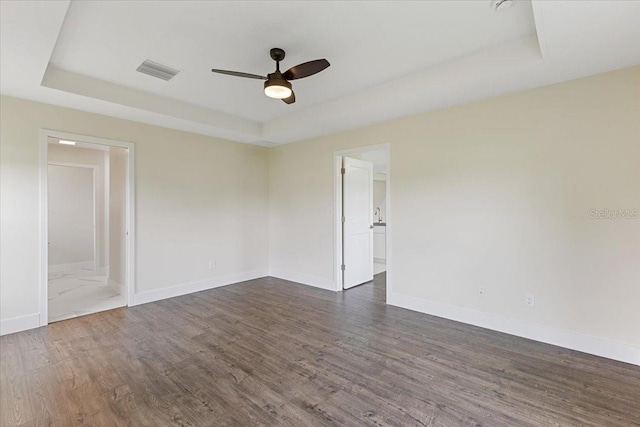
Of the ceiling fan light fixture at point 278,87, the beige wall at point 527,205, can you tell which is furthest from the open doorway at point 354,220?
the ceiling fan light fixture at point 278,87

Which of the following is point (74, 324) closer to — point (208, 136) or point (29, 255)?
point (29, 255)

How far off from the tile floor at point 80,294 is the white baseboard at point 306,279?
260 cm

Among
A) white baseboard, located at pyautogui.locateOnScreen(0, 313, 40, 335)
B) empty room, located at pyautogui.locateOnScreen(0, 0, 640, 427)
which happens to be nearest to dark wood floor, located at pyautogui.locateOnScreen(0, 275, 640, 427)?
empty room, located at pyautogui.locateOnScreen(0, 0, 640, 427)

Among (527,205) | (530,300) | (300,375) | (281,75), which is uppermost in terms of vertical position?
(281,75)

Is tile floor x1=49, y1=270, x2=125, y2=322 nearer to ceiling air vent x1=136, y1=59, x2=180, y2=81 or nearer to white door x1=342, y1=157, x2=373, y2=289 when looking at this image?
ceiling air vent x1=136, y1=59, x2=180, y2=81

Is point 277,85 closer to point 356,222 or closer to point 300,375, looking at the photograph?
point 300,375

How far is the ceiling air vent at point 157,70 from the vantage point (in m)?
2.98

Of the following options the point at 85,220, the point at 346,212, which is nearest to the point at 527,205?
the point at 346,212

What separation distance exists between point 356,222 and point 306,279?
4.56 feet

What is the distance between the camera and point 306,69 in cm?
250

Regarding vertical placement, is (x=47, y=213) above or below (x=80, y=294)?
above

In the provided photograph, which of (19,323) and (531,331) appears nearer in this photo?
(531,331)

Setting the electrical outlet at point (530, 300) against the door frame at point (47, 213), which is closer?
the electrical outlet at point (530, 300)

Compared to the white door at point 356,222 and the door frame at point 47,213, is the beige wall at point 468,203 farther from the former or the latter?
the white door at point 356,222
